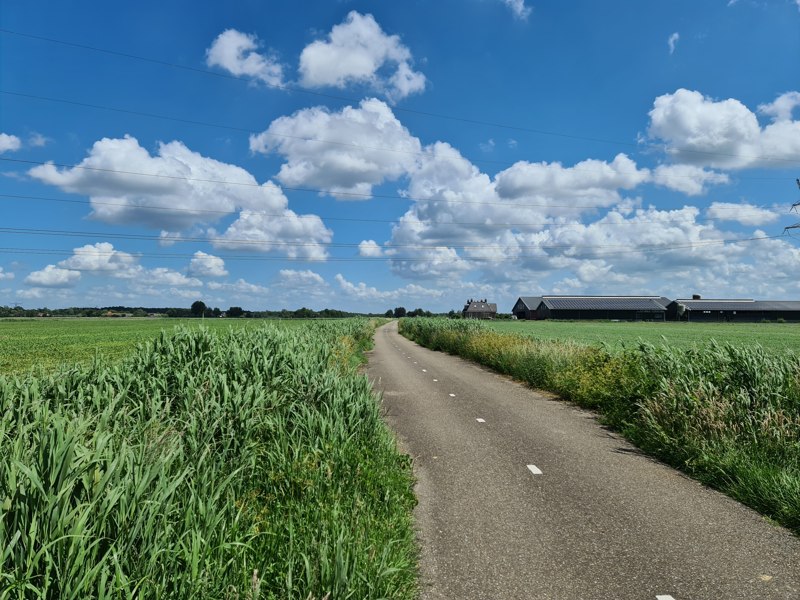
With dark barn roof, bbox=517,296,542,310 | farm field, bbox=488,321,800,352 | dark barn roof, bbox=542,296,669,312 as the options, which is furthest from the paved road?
dark barn roof, bbox=517,296,542,310

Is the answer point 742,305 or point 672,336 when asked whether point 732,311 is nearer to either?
point 742,305

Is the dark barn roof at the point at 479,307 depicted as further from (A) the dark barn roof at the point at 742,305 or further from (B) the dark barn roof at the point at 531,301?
(A) the dark barn roof at the point at 742,305

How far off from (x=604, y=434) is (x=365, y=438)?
18.3 ft

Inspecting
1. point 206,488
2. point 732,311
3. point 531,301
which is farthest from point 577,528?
point 732,311

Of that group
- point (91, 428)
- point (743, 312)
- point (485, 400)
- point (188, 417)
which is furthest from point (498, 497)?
point (743, 312)

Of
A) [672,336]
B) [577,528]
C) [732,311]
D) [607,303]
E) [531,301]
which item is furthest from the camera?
[531,301]

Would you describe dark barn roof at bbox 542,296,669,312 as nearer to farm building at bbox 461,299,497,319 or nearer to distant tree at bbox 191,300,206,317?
farm building at bbox 461,299,497,319

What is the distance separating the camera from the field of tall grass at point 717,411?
607 centimetres

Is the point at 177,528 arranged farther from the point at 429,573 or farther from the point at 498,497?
the point at 498,497

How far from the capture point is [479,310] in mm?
138375

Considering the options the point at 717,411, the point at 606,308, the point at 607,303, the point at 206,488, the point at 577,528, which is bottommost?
the point at 577,528

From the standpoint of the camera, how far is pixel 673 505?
582 cm

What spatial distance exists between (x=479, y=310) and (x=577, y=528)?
13510 centimetres

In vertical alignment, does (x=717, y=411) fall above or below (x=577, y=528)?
above
